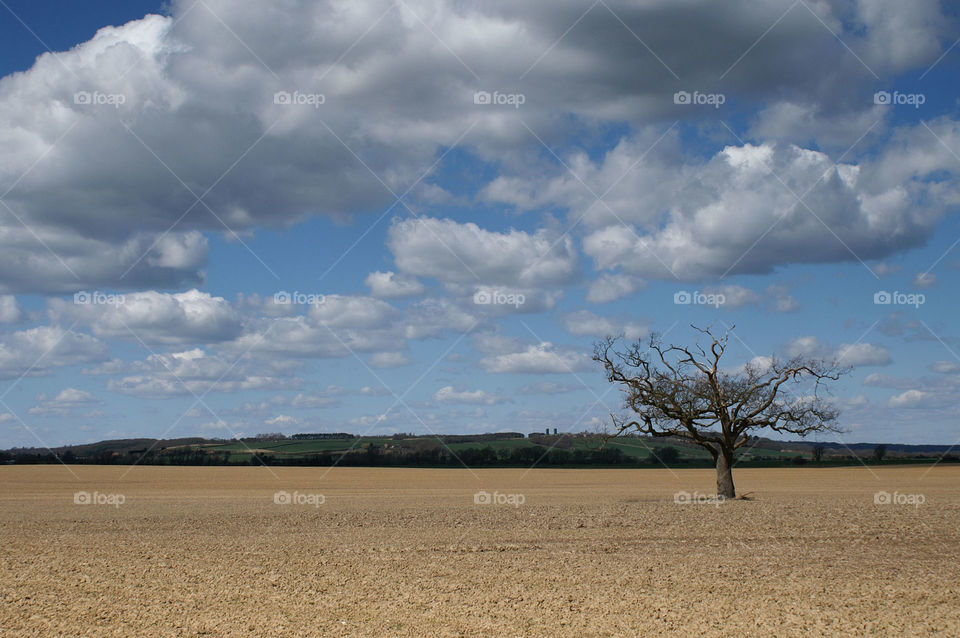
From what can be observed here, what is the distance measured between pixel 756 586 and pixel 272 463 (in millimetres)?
103945

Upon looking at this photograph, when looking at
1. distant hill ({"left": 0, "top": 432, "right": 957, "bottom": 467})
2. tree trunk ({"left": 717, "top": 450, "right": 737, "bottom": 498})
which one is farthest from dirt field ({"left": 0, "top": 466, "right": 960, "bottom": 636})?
distant hill ({"left": 0, "top": 432, "right": 957, "bottom": 467})

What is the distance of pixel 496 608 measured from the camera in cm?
1294

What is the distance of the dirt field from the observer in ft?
39.5

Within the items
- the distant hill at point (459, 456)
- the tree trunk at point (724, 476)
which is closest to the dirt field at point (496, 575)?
the tree trunk at point (724, 476)

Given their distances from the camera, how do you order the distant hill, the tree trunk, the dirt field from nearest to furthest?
the dirt field, the tree trunk, the distant hill

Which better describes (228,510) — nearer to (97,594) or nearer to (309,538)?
(309,538)

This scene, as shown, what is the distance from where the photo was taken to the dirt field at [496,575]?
39.5 ft

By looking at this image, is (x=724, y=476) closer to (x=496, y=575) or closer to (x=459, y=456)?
(x=496, y=575)

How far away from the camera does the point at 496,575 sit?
15.7m

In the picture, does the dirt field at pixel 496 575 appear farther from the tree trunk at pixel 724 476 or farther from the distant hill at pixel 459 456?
the distant hill at pixel 459 456

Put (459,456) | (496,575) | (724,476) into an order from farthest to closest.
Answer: (459,456) < (724,476) < (496,575)

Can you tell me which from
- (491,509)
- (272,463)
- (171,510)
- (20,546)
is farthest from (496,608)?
(272,463)

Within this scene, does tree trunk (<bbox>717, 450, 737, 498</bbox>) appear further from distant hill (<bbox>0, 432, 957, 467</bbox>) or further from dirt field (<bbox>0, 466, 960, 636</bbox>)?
distant hill (<bbox>0, 432, 957, 467</bbox>)

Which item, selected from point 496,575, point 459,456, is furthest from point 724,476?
point 459,456
